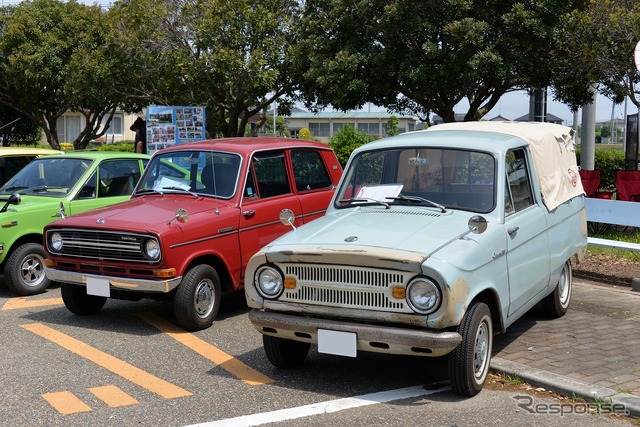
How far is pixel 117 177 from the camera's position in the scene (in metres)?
10.4

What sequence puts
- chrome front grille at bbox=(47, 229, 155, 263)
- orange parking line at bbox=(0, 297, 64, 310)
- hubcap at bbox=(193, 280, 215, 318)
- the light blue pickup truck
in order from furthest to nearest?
orange parking line at bbox=(0, 297, 64, 310) < hubcap at bbox=(193, 280, 215, 318) < chrome front grille at bbox=(47, 229, 155, 263) < the light blue pickup truck

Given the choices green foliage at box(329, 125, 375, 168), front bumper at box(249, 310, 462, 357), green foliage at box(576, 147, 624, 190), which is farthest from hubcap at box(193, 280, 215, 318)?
green foliage at box(576, 147, 624, 190)

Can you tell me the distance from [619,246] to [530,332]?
3.19 metres

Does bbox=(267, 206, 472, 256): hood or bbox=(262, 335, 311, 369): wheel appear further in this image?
bbox=(262, 335, 311, 369): wheel

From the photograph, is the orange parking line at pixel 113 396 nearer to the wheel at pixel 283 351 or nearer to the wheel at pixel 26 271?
the wheel at pixel 283 351

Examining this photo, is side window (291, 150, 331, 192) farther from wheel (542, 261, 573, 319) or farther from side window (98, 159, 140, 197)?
wheel (542, 261, 573, 319)

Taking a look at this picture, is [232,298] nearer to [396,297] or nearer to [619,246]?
[396,297]

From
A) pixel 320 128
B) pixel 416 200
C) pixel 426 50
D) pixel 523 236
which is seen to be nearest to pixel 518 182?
pixel 523 236

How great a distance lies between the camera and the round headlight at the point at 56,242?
8.02m

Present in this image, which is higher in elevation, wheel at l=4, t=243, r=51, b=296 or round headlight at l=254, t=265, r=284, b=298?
round headlight at l=254, t=265, r=284, b=298

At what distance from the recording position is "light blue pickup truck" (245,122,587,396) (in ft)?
17.4

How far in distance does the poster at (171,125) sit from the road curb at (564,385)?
11.3m

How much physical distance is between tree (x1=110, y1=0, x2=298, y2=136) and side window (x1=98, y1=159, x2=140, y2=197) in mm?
9432

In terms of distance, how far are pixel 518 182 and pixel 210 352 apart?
3.15 metres
